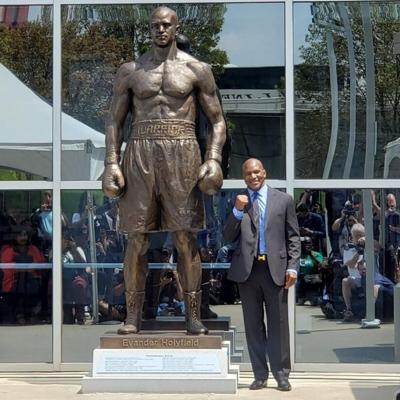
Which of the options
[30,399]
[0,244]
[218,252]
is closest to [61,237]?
[0,244]

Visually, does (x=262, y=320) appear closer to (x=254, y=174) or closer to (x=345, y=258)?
(x=254, y=174)

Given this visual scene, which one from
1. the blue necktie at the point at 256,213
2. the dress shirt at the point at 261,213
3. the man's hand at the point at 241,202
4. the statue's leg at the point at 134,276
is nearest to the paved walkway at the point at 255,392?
the statue's leg at the point at 134,276

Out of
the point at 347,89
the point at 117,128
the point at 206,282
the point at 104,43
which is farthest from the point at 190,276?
the point at 104,43

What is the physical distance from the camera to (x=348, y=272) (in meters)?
9.78

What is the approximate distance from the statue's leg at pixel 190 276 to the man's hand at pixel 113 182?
51cm

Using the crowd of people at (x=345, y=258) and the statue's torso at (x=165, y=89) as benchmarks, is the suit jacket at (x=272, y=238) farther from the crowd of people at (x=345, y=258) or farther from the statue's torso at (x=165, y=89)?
the crowd of people at (x=345, y=258)

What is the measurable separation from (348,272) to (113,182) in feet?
8.74

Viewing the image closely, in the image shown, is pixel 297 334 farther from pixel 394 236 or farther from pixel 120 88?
pixel 120 88

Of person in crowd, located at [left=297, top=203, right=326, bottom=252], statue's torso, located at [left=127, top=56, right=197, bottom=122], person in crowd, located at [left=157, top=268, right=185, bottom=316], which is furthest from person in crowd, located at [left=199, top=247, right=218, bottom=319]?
statue's torso, located at [left=127, top=56, right=197, bottom=122]

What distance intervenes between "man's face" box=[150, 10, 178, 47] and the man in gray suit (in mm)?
1031

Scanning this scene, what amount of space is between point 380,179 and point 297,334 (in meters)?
1.48

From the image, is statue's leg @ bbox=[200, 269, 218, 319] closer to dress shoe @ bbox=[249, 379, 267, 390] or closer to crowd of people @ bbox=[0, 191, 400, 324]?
crowd of people @ bbox=[0, 191, 400, 324]

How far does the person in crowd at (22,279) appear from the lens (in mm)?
9891

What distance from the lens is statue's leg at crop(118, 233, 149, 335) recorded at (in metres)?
8.16
